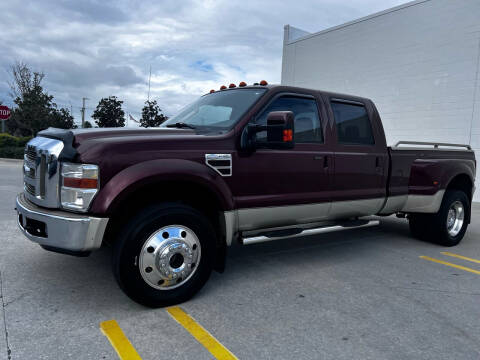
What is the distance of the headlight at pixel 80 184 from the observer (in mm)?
2809

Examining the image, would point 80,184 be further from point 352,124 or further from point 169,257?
point 352,124

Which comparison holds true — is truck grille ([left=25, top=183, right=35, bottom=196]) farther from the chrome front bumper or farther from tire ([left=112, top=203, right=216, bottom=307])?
tire ([left=112, top=203, right=216, bottom=307])

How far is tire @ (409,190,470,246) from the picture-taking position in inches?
216

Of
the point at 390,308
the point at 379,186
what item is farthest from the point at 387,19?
the point at 390,308

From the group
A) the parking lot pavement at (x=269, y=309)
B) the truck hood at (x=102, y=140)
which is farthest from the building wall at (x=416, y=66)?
the truck hood at (x=102, y=140)

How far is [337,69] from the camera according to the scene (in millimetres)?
14766

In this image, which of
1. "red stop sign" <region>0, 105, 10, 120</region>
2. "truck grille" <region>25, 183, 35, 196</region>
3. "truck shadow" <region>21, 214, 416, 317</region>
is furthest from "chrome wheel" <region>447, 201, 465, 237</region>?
"red stop sign" <region>0, 105, 10, 120</region>

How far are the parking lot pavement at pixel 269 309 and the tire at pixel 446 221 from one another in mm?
685

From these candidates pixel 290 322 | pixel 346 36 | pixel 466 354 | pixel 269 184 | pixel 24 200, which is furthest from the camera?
pixel 346 36

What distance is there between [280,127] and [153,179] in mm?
1168

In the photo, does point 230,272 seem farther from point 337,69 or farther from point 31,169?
point 337,69

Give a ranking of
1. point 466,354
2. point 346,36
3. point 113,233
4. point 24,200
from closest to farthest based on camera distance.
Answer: point 466,354 < point 113,233 < point 24,200 < point 346,36

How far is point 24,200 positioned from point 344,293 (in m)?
3.03

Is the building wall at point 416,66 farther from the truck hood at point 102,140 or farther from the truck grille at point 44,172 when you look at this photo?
the truck grille at point 44,172
